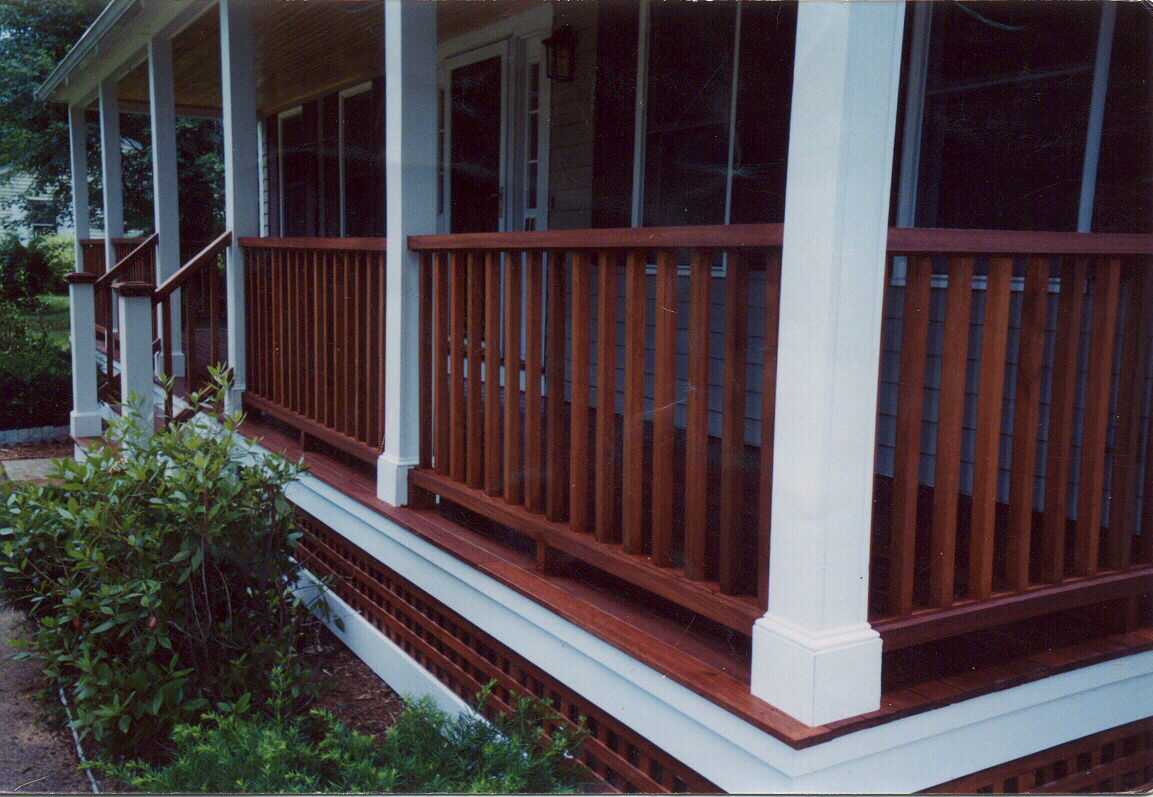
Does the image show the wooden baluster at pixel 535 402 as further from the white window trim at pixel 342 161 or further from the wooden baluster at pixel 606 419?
the white window trim at pixel 342 161

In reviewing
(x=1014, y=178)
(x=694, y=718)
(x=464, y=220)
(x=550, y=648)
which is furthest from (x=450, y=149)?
(x=694, y=718)

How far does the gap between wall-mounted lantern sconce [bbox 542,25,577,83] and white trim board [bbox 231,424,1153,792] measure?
387cm

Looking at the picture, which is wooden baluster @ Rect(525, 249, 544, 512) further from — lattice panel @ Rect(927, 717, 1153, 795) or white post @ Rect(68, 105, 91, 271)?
white post @ Rect(68, 105, 91, 271)

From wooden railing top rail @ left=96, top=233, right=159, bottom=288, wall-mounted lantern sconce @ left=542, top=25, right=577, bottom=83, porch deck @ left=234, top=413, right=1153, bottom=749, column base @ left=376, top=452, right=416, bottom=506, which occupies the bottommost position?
porch deck @ left=234, top=413, right=1153, bottom=749

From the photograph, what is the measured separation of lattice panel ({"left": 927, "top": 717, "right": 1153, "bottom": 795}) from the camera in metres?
2.32

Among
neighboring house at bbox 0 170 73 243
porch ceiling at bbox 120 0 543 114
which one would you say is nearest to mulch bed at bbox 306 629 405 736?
porch ceiling at bbox 120 0 543 114

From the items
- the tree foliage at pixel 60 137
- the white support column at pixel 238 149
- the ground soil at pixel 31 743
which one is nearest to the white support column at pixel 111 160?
the tree foliage at pixel 60 137

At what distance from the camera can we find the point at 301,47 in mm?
8578

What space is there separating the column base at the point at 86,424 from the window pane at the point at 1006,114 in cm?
541

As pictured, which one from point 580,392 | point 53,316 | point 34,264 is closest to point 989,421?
point 580,392

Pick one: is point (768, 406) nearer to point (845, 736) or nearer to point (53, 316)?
point (845, 736)

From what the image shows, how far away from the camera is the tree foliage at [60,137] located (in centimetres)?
1112

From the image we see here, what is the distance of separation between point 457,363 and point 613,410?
3.04 ft

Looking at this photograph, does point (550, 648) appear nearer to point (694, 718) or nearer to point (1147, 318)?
point (694, 718)
